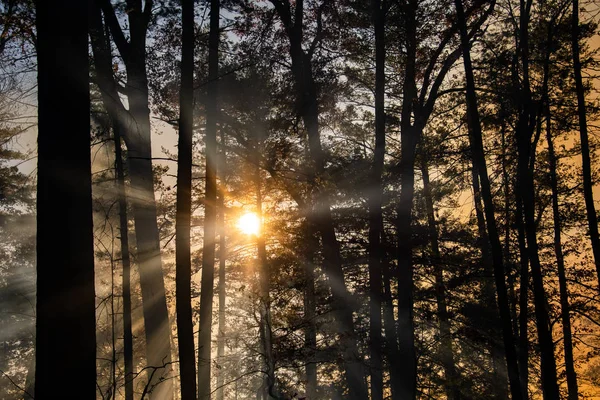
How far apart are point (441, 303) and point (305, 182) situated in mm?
6223

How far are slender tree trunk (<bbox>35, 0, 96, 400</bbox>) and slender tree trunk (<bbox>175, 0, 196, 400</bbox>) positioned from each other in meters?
2.88

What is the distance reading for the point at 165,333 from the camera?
9023 mm

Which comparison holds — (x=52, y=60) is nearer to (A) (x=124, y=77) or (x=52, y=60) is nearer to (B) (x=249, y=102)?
(A) (x=124, y=77)

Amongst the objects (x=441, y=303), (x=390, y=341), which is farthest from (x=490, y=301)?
(x=390, y=341)

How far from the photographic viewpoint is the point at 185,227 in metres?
6.77

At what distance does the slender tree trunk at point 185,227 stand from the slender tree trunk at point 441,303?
8104mm

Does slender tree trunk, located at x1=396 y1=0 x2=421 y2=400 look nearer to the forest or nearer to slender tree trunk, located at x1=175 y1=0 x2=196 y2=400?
the forest

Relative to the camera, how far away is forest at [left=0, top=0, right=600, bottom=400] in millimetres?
3906

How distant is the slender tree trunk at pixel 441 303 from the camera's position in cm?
1370

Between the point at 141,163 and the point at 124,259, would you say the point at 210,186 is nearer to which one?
the point at 141,163

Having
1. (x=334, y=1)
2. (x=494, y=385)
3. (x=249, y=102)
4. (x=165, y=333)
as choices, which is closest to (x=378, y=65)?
(x=334, y=1)

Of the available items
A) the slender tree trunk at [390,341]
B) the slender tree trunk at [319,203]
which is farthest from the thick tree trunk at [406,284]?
the slender tree trunk at [319,203]

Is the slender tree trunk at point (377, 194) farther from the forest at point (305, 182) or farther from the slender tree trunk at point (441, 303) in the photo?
the slender tree trunk at point (441, 303)

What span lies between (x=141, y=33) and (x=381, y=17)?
568 centimetres
